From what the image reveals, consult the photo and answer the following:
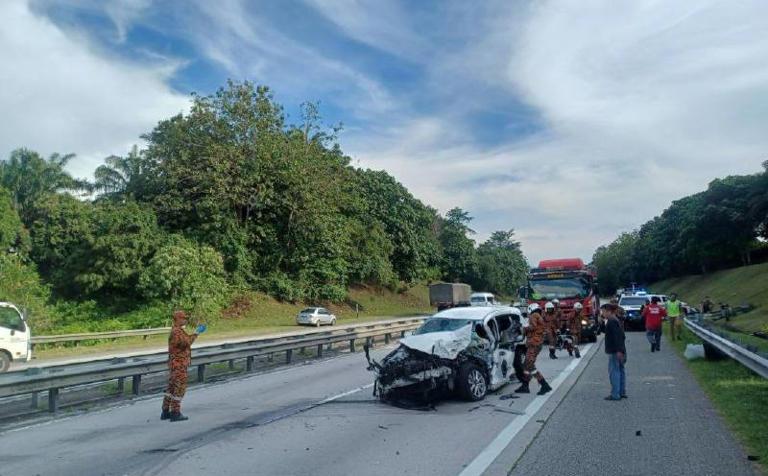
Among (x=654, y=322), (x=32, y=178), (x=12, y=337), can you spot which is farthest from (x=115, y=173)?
(x=654, y=322)

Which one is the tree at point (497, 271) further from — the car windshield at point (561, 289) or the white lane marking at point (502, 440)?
the white lane marking at point (502, 440)

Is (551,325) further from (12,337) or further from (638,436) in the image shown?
(12,337)

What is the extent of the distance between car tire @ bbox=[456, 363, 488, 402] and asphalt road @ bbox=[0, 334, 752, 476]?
0.70 feet

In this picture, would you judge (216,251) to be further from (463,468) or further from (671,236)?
(671,236)

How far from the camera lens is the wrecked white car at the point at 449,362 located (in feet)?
33.8

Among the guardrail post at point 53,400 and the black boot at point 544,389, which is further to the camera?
the black boot at point 544,389

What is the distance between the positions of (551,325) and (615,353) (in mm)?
5919

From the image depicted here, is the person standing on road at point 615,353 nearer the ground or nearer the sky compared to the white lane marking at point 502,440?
nearer the sky

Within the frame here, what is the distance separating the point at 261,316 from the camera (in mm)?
45844

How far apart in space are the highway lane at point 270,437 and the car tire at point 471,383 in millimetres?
162

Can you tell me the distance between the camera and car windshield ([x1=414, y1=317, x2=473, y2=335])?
11648 millimetres

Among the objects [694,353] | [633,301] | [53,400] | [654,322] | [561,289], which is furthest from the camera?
[633,301]

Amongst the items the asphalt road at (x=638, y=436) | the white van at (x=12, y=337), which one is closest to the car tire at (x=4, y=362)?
the white van at (x=12, y=337)

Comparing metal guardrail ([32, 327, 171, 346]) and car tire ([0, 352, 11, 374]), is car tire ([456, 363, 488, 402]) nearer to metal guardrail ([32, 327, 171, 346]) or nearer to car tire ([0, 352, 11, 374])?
car tire ([0, 352, 11, 374])
